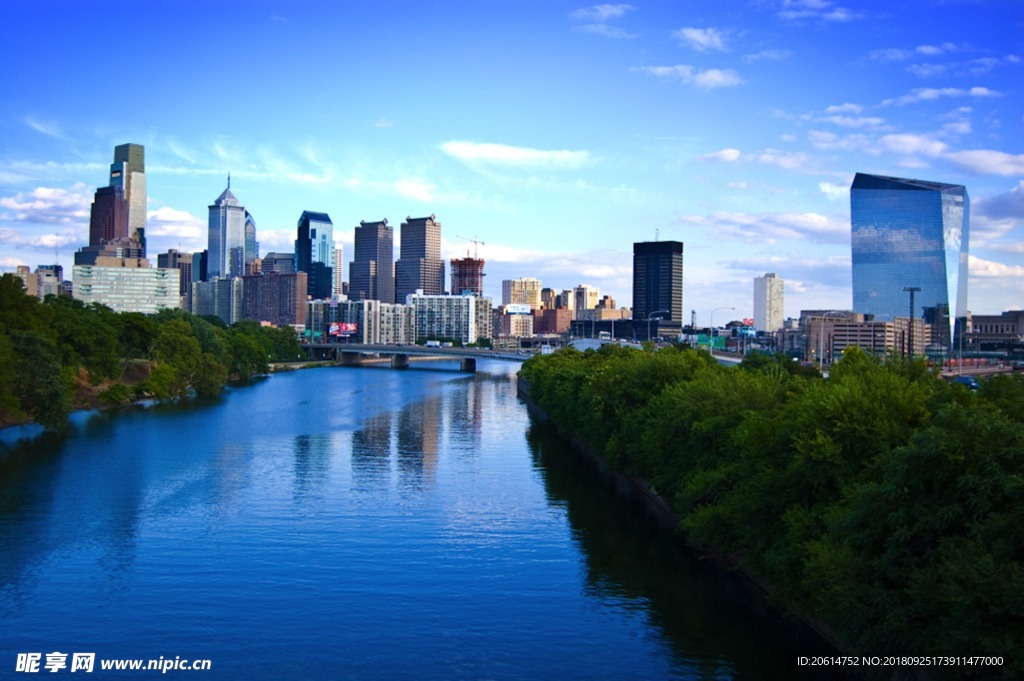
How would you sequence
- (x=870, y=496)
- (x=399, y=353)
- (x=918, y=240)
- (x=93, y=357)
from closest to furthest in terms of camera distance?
(x=870, y=496) < (x=93, y=357) < (x=918, y=240) < (x=399, y=353)

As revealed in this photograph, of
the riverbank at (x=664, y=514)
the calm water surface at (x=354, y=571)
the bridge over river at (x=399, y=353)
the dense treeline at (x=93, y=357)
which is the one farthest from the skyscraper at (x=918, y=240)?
the calm water surface at (x=354, y=571)

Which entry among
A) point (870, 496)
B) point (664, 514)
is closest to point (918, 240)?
point (664, 514)

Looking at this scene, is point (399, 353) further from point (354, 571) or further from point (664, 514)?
point (354, 571)

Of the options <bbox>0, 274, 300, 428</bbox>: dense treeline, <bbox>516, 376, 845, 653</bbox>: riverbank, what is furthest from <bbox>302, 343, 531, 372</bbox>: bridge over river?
<bbox>516, 376, 845, 653</bbox>: riverbank

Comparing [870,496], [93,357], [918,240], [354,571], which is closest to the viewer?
[870,496]

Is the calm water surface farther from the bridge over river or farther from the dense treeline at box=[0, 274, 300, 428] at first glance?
the bridge over river

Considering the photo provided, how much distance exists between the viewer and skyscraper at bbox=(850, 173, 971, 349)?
144 m

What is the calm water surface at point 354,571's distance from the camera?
857 inches

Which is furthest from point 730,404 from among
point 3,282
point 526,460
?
point 3,282

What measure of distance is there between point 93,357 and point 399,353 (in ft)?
291

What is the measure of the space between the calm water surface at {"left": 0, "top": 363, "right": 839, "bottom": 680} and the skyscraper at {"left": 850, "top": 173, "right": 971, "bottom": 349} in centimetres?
11355

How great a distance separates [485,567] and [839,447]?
11.9 meters

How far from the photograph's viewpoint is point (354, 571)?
2780cm

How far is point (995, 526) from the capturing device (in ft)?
53.1
